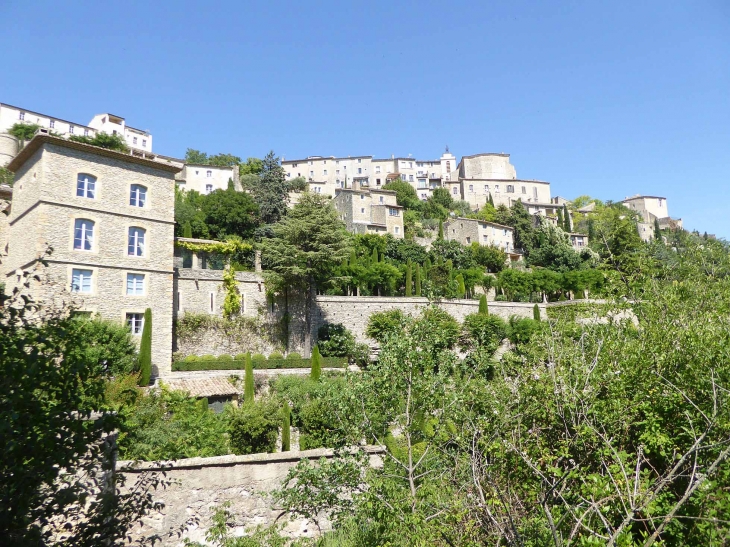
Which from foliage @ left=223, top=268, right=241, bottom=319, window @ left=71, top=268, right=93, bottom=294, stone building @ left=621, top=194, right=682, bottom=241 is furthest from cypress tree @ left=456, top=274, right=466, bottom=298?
stone building @ left=621, top=194, right=682, bottom=241

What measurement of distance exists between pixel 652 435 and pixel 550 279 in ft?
129

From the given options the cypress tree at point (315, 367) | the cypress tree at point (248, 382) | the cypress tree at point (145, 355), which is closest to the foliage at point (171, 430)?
the cypress tree at point (145, 355)

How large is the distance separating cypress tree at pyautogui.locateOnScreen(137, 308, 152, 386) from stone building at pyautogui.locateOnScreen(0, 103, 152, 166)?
35486 mm

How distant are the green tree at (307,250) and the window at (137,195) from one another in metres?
7.64

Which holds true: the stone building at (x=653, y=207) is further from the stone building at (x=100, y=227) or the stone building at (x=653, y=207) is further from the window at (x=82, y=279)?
the window at (x=82, y=279)

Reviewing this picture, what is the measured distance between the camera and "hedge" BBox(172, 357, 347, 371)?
2303cm

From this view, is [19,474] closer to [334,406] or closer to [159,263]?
[334,406]

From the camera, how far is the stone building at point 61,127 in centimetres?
4541

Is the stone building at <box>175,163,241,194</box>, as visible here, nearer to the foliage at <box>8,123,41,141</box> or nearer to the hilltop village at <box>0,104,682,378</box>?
the hilltop village at <box>0,104,682,378</box>

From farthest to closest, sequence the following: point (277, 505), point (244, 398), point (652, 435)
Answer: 1. point (244, 398)
2. point (277, 505)
3. point (652, 435)

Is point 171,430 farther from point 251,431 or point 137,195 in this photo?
point 137,195

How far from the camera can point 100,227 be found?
21062 millimetres

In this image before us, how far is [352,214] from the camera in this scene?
1903 inches

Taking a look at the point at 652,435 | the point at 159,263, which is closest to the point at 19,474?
the point at 652,435
